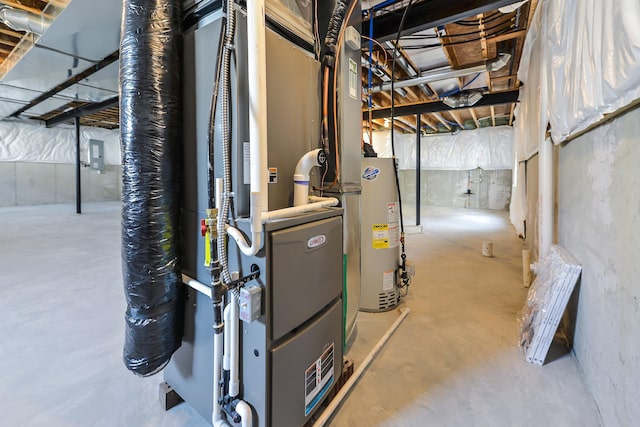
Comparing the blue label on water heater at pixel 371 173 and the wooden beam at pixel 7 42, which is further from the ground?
the wooden beam at pixel 7 42

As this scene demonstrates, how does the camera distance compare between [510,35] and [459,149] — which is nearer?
[510,35]

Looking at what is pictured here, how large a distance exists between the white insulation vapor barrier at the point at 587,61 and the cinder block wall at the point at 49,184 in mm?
12165

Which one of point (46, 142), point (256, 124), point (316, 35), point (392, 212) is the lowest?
point (392, 212)

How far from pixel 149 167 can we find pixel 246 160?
0.36m

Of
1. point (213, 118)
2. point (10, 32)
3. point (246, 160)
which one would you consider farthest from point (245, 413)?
point (10, 32)

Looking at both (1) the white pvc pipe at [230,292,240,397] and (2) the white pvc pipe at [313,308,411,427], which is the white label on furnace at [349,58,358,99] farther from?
(2) the white pvc pipe at [313,308,411,427]

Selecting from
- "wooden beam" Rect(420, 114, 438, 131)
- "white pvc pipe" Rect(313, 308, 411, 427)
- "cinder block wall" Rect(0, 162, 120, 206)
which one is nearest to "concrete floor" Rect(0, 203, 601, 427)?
"white pvc pipe" Rect(313, 308, 411, 427)

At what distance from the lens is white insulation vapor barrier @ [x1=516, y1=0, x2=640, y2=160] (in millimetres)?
857

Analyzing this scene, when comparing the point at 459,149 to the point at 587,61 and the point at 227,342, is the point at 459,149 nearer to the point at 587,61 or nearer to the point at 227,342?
the point at 587,61

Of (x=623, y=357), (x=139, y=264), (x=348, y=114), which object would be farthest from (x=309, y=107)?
(x=623, y=357)

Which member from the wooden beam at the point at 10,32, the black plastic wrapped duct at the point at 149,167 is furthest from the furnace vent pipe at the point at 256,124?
the wooden beam at the point at 10,32

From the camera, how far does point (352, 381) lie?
1.44 meters

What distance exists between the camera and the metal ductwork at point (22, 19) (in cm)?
244

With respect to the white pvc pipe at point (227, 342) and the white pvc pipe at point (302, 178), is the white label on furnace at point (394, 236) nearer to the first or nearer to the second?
the white pvc pipe at point (302, 178)
